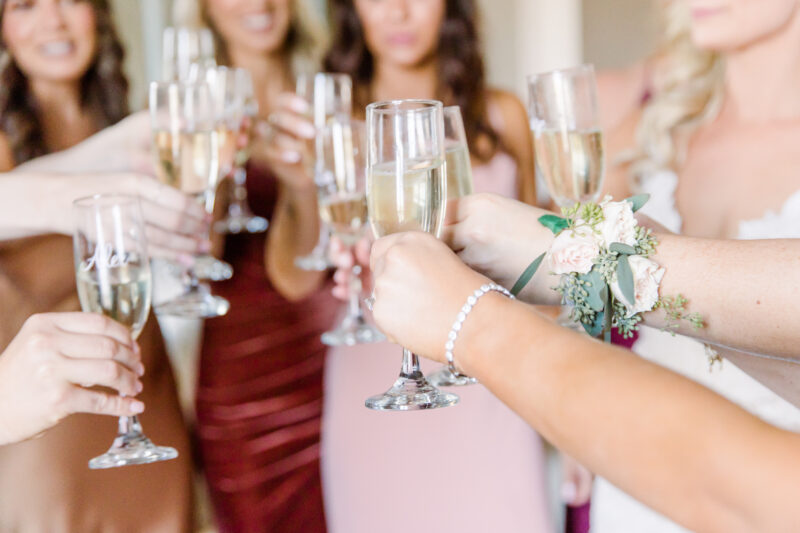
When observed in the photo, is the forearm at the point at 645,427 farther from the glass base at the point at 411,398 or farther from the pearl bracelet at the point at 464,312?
the glass base at the point at 411,398

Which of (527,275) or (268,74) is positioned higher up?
(268,74)

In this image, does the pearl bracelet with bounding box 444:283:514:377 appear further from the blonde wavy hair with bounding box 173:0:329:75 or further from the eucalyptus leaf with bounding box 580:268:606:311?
the blonde wavy hair with bounding box 173:0:329:75

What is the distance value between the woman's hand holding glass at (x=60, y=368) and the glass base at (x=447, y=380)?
453mm

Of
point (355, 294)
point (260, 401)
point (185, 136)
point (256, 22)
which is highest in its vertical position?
point (256, 22)

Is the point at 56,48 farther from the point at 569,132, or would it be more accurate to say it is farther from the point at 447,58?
the point at 569,132

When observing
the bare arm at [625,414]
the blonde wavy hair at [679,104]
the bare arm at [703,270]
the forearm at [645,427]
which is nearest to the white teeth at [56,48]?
the bare arm at [703,270]

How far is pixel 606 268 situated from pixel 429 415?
3.81ft

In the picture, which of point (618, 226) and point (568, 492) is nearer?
point (618, 226)

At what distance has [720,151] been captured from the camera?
2047 millimetres

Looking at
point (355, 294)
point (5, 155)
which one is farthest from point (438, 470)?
point (5, 155)

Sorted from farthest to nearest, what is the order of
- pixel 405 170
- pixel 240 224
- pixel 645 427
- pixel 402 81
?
pixel 402 81 → pixel 240 224 → pixel 405 170 → pixel 645 427

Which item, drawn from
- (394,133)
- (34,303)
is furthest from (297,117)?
(394,133)

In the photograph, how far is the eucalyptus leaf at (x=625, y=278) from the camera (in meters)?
1.08

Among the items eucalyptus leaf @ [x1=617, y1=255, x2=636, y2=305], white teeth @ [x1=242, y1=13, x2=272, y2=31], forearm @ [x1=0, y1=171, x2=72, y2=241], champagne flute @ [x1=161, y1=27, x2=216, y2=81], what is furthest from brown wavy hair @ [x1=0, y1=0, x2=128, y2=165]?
eucalyptus leaf @ [x1=617, y1=255, x2=636, y2=305]
